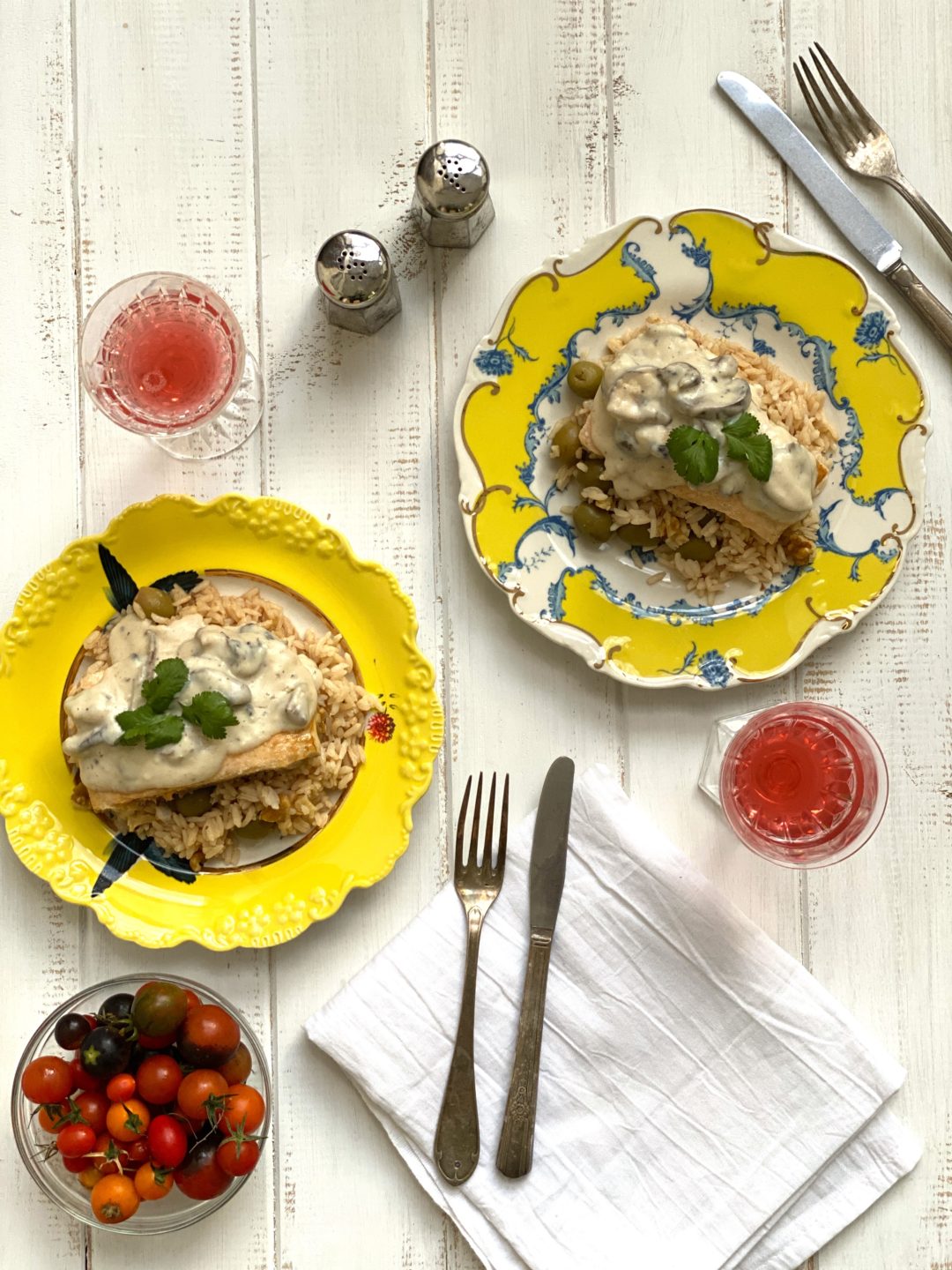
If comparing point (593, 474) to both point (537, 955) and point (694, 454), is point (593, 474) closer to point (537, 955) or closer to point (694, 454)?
point (694, 454)

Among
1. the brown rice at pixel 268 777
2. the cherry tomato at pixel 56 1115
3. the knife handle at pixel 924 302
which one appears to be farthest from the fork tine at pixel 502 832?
the knife handle at pixel 924 302

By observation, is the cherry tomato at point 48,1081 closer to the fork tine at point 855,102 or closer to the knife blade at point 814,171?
the knife blade at point 814,171

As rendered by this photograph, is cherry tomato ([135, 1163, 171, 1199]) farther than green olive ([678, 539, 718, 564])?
No

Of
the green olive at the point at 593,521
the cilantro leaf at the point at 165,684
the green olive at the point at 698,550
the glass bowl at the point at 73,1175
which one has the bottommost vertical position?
the glass bowl at the point at 73,1175

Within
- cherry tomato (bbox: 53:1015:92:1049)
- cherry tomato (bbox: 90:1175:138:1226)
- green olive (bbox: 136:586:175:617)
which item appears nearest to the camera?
cherry tomato (bbox: 90:1175:138:1226)

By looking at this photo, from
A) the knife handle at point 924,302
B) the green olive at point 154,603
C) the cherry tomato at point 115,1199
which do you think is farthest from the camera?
the knife handle at point 924,302

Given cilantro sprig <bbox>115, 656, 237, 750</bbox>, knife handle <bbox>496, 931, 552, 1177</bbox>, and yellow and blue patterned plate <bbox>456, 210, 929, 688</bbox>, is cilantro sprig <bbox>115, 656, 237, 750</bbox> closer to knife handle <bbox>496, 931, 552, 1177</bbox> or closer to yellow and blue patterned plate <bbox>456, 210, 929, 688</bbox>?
yellow and blue patterned plate <bbox>456, 210, 929, 688</bbox>

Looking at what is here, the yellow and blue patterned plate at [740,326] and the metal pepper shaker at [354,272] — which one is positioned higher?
the metal pepper shaker at [354,272]

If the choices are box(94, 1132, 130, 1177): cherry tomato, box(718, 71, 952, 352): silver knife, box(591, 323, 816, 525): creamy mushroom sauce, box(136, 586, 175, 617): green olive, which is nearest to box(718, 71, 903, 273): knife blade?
box(718, 71, 952, 352): silver knife
